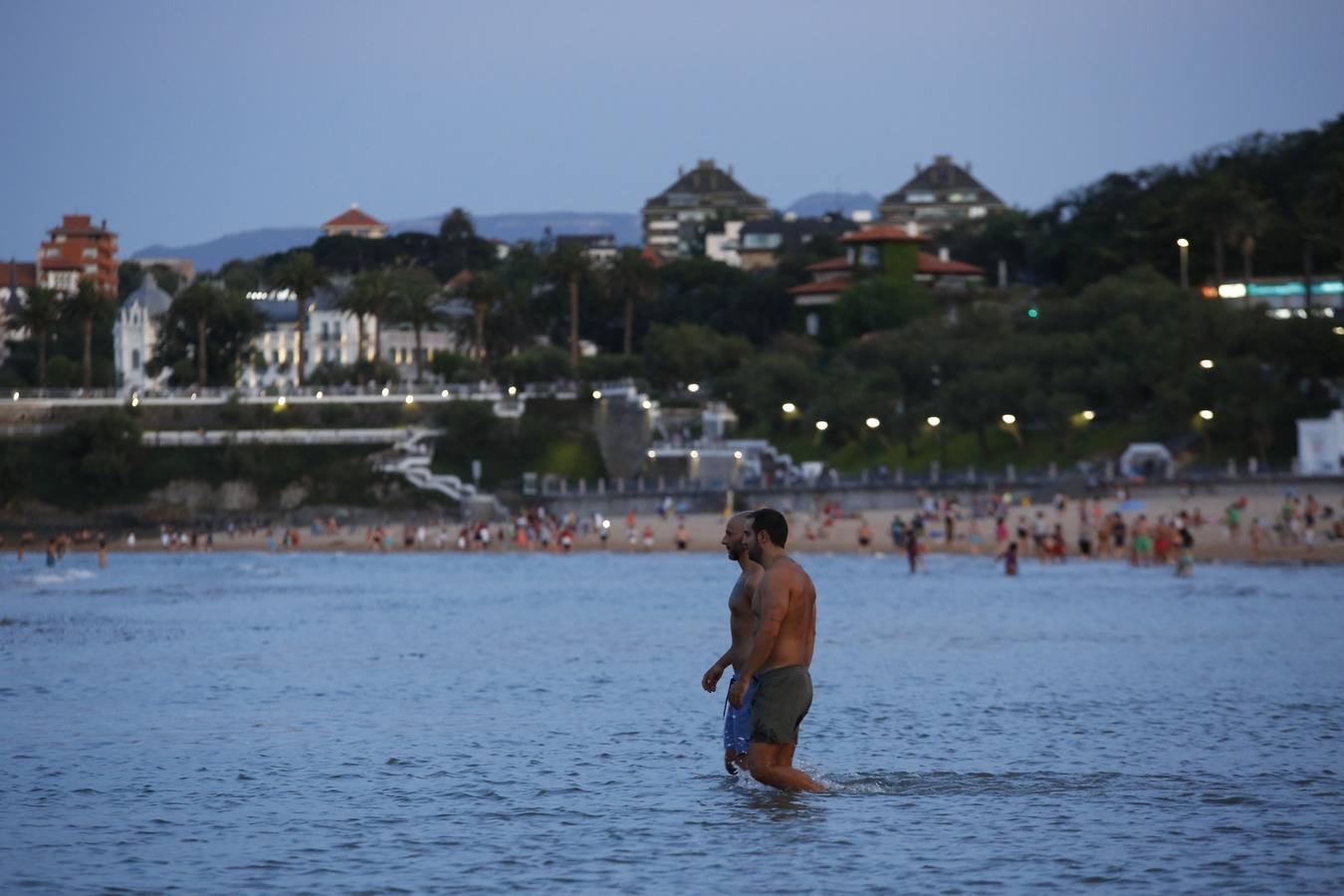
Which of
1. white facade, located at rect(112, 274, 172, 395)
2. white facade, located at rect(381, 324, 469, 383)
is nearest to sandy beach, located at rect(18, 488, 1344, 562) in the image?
white facade, located at rect(112, 274, 172, 395)

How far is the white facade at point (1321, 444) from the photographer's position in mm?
65375

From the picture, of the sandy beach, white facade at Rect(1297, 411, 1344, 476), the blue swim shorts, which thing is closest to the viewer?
the blue swim shorts

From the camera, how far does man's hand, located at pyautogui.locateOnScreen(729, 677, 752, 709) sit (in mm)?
13141

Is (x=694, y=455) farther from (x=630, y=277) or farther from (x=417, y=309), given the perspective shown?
(x=630, y=277)

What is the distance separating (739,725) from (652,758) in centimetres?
380

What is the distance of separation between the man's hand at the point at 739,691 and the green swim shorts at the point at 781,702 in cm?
13

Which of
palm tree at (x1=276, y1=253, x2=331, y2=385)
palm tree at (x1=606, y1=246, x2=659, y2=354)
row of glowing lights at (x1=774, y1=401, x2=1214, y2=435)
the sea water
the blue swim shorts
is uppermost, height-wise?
palm tree at (x1=606, y1=246, x2=659, y2=354)

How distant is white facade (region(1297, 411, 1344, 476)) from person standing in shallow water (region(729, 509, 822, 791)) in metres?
55.2

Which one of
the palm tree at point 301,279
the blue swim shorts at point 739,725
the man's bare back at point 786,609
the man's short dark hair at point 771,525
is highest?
the palm tree at point 301,279

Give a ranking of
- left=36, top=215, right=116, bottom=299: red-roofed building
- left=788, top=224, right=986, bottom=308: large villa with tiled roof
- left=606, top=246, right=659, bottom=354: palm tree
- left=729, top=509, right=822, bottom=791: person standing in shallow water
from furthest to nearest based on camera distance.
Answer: left=36, top=215, right=116, bottom=299: red-roofed building
left=788, top=224, right=986, bottom=308: large villa with tiled roof
left=606, top=246, right=659, bottom=354: palm tree
left=729, top=509, right=822, bottom=791: person standing in shallow water

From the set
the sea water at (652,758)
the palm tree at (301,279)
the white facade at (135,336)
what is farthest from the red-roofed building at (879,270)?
the sea water at (652,758)

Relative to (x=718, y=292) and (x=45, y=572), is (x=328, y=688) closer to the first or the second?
(x=45, y=572)

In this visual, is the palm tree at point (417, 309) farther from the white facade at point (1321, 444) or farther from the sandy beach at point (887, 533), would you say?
the white facade at point (1321, 444)

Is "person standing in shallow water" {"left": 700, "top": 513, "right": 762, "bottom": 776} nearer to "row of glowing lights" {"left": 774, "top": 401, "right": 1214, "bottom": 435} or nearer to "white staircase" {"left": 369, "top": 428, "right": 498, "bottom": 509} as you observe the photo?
"row of glowing lights" {"left": 774, "top": 401, "right": 1214, "bottom": 435}
